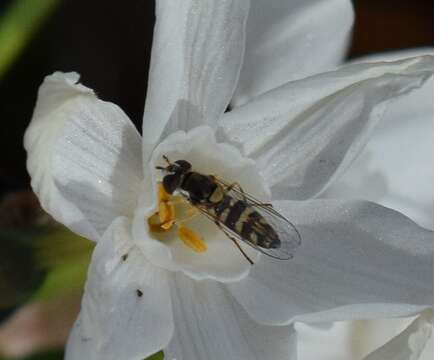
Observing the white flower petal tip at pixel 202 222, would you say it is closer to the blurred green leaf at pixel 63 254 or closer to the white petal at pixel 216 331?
the white petal at pixel 216 331

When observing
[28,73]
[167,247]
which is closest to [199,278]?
[167,247]

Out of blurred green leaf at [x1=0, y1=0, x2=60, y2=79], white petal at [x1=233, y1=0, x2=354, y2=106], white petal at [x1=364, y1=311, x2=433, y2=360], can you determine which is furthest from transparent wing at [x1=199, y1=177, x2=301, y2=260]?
blurred green leaf at [x1=0, y1=0, x2=60, y2=79]

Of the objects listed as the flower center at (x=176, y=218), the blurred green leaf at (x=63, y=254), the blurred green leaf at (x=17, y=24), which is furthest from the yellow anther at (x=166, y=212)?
the blurred green leaf at (x=17, y=24)

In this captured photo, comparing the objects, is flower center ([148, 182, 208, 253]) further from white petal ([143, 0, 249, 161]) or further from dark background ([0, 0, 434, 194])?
dark background ([0, 0, 434, 194])

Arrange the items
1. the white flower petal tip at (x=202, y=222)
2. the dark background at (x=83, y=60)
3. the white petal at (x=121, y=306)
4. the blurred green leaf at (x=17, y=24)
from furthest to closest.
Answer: the dark background at (x=83, y=60) < the blurred green leaf at (x=17, y=24) < the white flower petal tip at (x=202, y=222) < the white petal at (x=121, y=306)

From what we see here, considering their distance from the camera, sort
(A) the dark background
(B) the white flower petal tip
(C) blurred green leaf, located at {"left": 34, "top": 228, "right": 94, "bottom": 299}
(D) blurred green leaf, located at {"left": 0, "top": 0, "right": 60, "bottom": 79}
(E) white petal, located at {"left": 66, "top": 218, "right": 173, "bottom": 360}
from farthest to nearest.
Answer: (A) the dark background
(D) blurred green leaf, located at {"left": 0, "top": 0, "right": 60, "bottom": 79}
(C) blurred green leaf, located at {"left": 34, "top": 228, "right": 94, "bottom": 299}
(B) the white flower petal tip
(E) white petal, located at {"left": 66, "top": 218, "right": 173, "bottom": 360}
